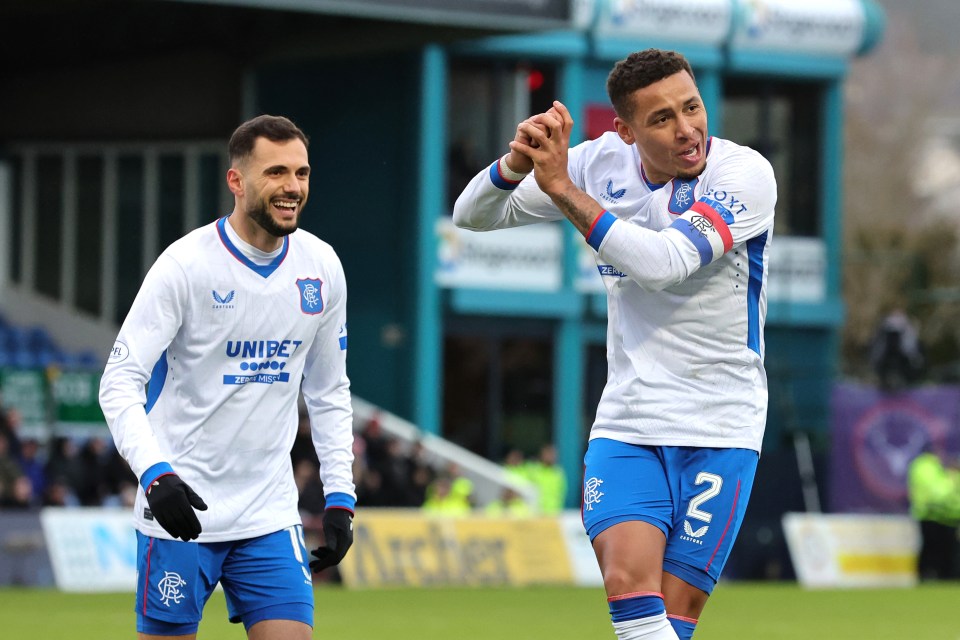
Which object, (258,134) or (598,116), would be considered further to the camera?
(598,116)

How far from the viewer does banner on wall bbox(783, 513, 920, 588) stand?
77.6 ft

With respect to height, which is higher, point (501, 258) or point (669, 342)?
point (669, 342)

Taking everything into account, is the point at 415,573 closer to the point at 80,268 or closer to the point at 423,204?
the point at 423,204

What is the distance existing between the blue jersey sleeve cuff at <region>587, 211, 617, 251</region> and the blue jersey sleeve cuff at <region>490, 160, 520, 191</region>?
0.58 m

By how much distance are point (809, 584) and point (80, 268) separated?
525 inches

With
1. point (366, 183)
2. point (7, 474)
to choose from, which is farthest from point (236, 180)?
point (366, 183)

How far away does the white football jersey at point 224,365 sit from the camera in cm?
628

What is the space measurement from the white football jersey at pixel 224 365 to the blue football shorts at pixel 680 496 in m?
1.05

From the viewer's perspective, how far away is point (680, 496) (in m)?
6.26

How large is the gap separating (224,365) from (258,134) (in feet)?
2.49

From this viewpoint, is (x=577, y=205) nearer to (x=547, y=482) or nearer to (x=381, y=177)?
(x=547, y=482)

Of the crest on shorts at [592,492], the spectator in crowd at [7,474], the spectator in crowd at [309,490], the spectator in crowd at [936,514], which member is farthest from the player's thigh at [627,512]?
the spectator in crowd at [936,514]

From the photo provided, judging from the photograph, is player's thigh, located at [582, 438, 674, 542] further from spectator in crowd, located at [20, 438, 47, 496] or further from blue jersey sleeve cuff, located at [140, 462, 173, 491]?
spectator in crowd, located at [20, 438, 47, 496]

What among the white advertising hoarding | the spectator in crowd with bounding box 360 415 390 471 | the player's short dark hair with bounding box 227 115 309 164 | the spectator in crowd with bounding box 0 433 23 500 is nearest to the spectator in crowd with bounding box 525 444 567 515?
the spectator in crowd with bounding box 360 415 390 471
